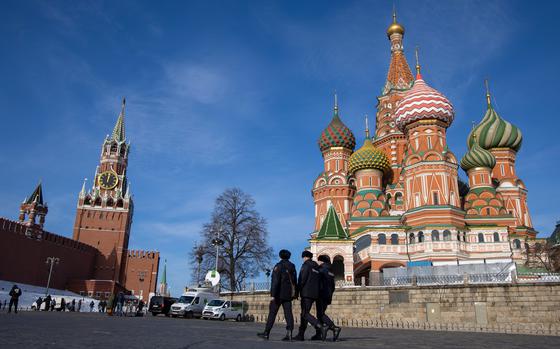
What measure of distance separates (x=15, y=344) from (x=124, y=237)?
6528cm

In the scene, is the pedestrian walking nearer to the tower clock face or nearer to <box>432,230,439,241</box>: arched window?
<box>432,230,439,241</box>: arched window

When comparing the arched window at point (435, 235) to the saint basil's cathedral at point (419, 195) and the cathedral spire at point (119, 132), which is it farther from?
the cathedral spire at point (119, 132)

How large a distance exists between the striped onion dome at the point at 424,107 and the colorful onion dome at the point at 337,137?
8071 mm

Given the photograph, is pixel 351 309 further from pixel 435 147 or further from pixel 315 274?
pixel 435 147

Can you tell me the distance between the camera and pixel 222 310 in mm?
24422

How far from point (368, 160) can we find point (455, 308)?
22.8m

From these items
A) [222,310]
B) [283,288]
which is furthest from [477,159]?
[283,288]

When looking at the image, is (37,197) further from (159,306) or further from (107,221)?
(159,306)

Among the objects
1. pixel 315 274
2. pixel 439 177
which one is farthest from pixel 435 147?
pixel 315 274

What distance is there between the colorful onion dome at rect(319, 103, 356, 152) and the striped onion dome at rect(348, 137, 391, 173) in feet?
14.8

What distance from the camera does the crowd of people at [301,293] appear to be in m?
8.16

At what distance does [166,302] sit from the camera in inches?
1142

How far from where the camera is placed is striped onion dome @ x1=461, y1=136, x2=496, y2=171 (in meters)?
42.2

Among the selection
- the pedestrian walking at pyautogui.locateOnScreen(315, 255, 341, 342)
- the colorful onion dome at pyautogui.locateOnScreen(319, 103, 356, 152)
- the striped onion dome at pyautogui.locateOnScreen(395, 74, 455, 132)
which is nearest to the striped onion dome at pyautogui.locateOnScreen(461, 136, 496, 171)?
the striped onion dome at pyautogui.locateOnScreen(395, 74, 455, 132)
